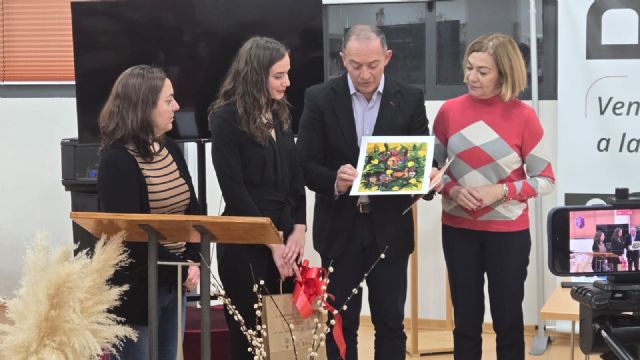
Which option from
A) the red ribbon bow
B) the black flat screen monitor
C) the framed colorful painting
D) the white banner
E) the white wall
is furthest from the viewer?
the white wall

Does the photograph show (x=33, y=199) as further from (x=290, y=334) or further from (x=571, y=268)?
(x=571, y=268)

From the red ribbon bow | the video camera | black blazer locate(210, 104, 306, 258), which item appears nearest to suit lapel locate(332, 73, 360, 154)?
black blazer locate(210, 104, 306, 258)

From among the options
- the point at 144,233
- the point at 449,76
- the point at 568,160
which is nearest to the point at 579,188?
the point at 568,160

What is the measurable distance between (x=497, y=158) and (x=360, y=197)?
0.51 m

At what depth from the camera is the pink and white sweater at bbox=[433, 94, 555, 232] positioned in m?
3.27

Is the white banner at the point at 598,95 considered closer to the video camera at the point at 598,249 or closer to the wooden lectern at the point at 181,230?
the video camera at the point at 598,249

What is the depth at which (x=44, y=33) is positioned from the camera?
582 cm

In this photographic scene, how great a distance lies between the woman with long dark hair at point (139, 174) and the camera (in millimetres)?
2707

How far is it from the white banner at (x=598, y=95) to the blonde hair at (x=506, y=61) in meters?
1.39

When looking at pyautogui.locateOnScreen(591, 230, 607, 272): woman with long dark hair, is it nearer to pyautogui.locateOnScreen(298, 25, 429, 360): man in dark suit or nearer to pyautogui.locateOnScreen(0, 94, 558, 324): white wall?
pyautogui.locateOnScreen(298, 25, 429, 360): man in dark suit

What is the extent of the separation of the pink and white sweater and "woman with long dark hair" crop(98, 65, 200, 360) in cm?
105

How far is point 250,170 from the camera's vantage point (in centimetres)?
304

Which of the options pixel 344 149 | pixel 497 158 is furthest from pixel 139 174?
pixel 497 158

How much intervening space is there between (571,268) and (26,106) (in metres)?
4.34
